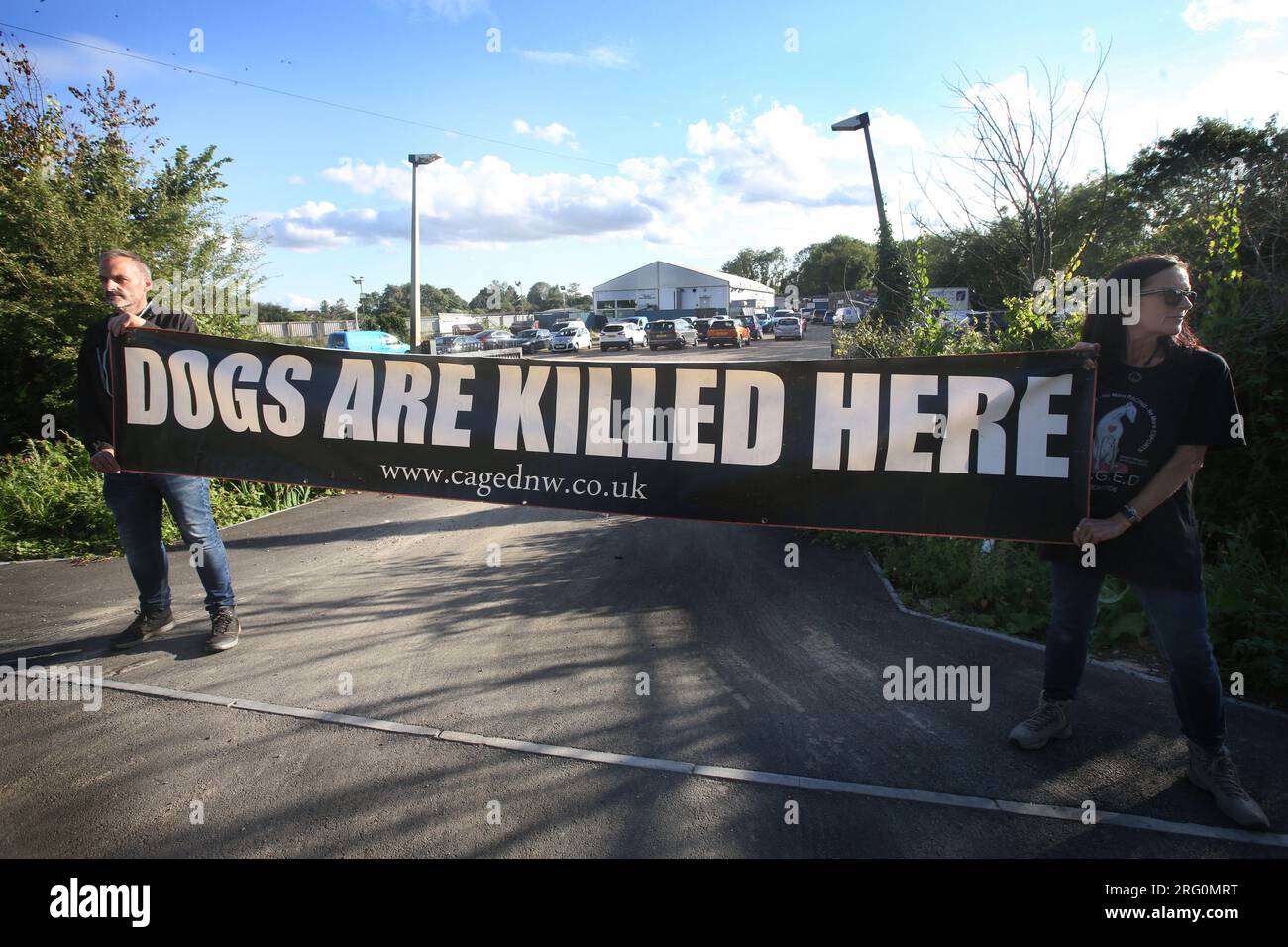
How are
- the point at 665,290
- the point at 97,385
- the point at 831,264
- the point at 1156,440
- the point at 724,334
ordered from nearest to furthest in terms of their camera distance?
the point at 1156,440, the point at 97,385, the point at 724,334, the point at 665,290, the point at 831,264

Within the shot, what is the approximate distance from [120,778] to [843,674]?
144 inches

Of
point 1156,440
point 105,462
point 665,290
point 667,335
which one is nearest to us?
point 1156,440

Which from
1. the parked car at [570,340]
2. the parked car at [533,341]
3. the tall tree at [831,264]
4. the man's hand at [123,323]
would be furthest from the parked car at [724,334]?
the tall tree at [831,264]

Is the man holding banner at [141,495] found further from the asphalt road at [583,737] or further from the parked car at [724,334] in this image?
Result: the parked car at [724,334]

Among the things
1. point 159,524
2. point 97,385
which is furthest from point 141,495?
point 97,385

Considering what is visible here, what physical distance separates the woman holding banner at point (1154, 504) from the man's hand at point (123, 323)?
5.47 meters

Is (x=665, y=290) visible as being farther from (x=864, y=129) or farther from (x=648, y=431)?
(x=648, y=431)

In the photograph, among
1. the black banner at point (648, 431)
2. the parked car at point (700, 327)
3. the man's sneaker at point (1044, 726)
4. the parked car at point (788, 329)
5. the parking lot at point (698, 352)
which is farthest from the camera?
the parked car at point (788, 329)

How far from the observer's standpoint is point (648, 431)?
444 centimetres

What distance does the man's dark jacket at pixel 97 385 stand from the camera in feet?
15.5

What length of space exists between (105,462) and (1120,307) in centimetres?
576
